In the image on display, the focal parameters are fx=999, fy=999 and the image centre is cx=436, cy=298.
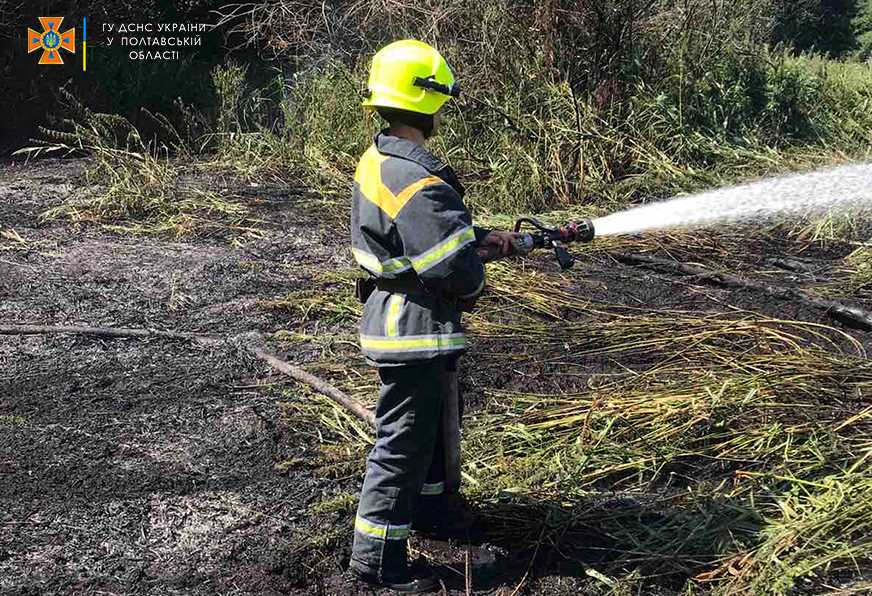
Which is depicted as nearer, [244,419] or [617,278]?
[244,419]

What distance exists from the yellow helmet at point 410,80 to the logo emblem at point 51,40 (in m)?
9.64

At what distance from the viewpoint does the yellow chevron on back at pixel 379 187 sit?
110 inches

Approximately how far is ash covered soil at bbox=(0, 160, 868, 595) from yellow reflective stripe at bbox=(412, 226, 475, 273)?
3.40 ft

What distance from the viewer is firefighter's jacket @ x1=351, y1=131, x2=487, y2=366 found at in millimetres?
2764

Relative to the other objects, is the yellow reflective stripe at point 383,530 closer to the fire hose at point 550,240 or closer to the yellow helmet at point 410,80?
the fire hose at point 550,240

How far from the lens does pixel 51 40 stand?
1132 centimetres

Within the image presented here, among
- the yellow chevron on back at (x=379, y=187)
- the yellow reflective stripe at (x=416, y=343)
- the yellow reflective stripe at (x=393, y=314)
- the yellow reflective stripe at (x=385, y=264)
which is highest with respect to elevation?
the yellow chevron on back at (x=379, y=187)

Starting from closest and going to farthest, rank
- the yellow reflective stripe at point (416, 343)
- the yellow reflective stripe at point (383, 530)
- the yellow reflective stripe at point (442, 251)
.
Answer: the yellow reflective stripe at point (442, 251) → the yellow reflective stripe at point (416, 343) → the yellow reflective stripe at point (383, 530)

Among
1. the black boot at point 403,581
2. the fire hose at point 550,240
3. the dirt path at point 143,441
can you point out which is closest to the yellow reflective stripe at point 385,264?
the fire hose at point 550,240

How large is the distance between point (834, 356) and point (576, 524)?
1.85 meters

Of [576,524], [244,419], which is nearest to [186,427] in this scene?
[244,419]

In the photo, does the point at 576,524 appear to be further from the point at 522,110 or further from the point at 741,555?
the point at 522,110

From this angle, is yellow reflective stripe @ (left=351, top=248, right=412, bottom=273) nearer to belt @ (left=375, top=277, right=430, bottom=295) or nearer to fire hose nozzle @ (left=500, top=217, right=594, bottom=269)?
belt @ (left=375, top=277, right=430, bottom=295)

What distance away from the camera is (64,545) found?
10.9 ft
